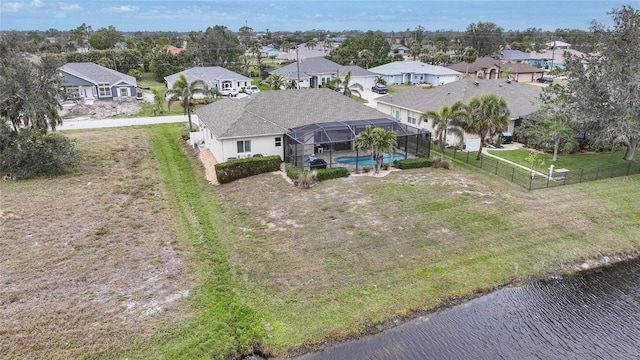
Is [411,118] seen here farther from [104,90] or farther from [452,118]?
[104,90]

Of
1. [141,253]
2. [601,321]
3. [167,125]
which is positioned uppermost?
[167,125]

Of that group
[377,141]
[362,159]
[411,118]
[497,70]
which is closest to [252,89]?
[411,118]

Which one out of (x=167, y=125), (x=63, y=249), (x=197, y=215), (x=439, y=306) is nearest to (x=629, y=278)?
(x=439, y=306)

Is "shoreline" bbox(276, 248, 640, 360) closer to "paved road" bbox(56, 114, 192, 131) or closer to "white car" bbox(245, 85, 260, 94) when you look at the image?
"paved road" bbox(56, 114, 192, 131)

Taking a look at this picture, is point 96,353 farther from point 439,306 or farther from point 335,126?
point 335,126

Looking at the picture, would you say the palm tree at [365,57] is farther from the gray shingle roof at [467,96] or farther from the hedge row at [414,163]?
the hedge row at [414,163]

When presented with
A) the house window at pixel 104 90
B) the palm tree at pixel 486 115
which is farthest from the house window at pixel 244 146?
the house window at pixel 104 90
